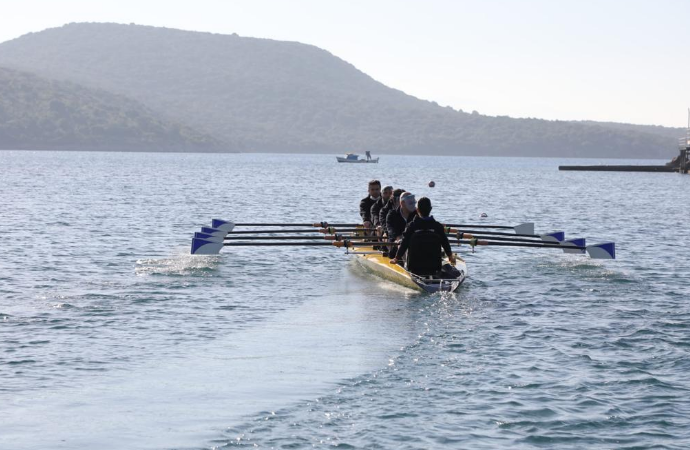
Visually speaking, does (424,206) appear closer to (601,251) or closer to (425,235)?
(425,235)

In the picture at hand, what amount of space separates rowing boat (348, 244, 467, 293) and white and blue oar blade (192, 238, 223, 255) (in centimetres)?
468

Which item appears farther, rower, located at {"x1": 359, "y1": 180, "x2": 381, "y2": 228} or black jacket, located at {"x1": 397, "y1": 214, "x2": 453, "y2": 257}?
rower, located at {"x1": 359, "y1": 180, "x2": 381, "y2": 228}

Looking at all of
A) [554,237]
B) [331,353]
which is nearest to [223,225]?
[554,237]

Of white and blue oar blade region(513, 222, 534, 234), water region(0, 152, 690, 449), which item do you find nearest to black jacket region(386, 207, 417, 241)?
water region(0, 152, 690, 449)

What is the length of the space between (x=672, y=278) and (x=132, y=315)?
1487 cm

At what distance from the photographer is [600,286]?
23562 millimetres

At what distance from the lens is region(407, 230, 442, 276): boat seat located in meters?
20.4

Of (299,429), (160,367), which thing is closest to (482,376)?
(299,429)

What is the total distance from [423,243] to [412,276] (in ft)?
2.84

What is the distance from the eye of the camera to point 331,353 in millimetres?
15289

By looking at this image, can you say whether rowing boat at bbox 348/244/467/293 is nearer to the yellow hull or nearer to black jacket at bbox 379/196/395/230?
the yellow hull

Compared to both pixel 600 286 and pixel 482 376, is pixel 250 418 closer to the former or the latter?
pixel 482 376

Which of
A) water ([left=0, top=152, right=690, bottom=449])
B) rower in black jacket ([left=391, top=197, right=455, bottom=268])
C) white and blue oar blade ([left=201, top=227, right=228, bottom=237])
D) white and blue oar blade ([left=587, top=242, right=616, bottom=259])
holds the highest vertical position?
rower in black jacket ([left=391, top=197, right=455, bottom=268])

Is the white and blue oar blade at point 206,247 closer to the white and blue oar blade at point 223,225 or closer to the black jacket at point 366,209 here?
the white and blue oar blade at point 223,225
